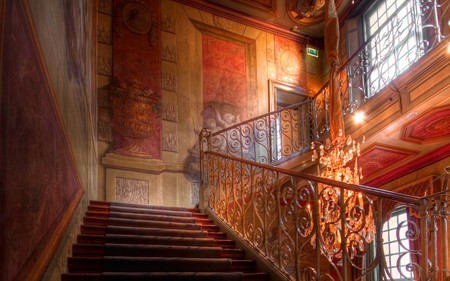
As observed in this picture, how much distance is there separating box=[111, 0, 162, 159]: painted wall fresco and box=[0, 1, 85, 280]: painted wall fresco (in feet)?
17.6

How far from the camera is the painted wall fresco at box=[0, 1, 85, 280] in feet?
5.68

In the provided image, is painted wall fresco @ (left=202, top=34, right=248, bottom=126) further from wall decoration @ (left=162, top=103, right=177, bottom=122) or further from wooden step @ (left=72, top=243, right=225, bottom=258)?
wooden step @ (left=72, top=243, right=225, bottom=258)

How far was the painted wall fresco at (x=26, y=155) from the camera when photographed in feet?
5.68

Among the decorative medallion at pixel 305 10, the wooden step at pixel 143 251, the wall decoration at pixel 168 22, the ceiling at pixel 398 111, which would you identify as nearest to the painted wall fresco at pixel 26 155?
the wooden step at pixel 143 251

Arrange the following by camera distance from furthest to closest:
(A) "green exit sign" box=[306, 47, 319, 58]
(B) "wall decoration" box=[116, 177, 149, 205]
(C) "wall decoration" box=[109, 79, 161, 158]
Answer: (A) "green exit sign" box=[306, 47, 319, 58] < (C) "wall decoration" box=[109, 79, 161, 158] < (B) "wall decoration" box=[116, 177, 149, 205]

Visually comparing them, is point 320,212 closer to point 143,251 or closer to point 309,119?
point 143,251

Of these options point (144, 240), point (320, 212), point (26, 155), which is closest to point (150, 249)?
point (144, 240)

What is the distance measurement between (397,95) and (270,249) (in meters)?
2.96

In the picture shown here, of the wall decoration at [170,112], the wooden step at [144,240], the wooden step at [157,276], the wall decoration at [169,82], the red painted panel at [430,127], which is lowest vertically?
the wooden step at [157,276]

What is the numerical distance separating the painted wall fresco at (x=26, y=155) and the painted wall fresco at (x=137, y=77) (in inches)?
212

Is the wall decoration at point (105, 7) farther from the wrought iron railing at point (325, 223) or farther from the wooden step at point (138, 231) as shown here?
the wooden step at point (138, 231)

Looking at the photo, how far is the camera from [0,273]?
5.42 ft

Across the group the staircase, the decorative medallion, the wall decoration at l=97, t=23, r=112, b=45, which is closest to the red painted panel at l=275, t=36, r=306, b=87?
the decorative medallion

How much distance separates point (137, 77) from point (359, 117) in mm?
4144
